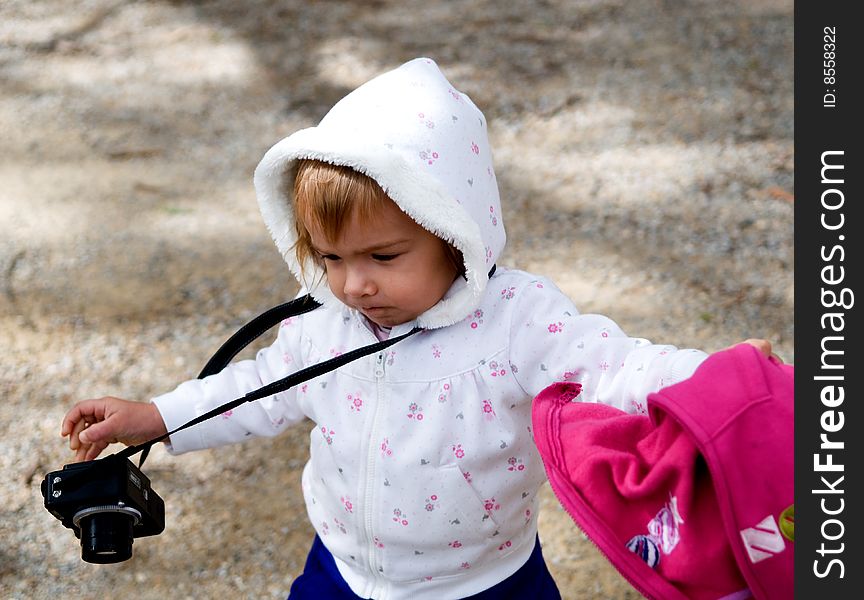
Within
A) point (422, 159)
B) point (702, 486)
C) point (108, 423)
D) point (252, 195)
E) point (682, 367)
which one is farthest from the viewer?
point (252, 195)

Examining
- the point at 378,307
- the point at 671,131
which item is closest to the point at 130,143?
the point at 671,131

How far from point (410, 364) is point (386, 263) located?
18 cm

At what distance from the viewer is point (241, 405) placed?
5.42 ft

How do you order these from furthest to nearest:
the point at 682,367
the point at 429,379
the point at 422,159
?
the point at 429,379 → the point at 422,159 → the point at 682,367

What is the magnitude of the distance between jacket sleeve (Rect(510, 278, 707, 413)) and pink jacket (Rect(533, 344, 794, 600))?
0.11 meters

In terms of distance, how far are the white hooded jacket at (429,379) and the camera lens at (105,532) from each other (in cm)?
16

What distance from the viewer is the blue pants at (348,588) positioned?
1653 mm

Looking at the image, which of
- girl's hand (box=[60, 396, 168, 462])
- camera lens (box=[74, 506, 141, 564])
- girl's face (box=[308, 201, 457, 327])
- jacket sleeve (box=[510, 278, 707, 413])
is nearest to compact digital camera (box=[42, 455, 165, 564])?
camera lens (box=[74, 506, 141, 564])

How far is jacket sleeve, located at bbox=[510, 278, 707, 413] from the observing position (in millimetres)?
1290

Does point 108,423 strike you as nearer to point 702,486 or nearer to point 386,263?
point 386,263

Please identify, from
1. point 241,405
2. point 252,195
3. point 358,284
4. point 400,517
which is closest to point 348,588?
point 400,517

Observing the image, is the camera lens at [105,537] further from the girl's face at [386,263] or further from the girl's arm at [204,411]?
the girl's face at [386,263]

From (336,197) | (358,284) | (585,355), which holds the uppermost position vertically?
(336,197)

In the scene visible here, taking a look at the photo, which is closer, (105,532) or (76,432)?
(105,532)
